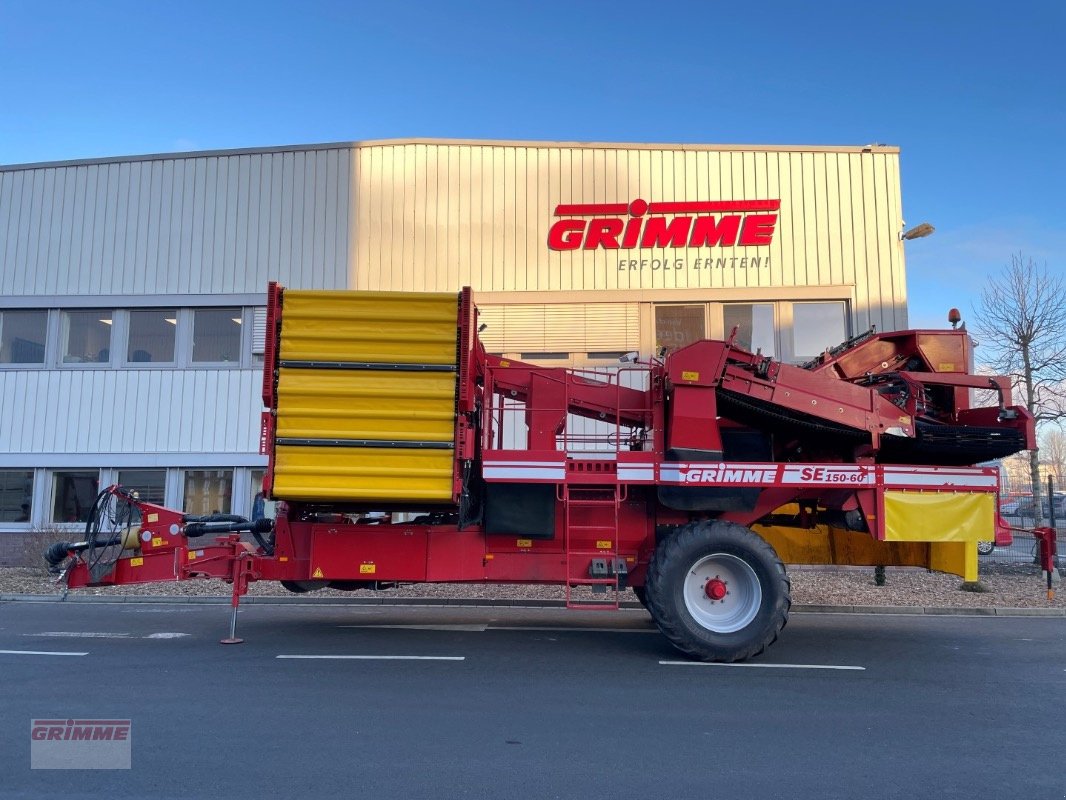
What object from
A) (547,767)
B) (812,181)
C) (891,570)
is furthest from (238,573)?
Answer: (812,181)

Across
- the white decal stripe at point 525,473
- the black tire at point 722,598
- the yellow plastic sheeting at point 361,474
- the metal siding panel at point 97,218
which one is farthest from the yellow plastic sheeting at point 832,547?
the metal siding panel at point 97,218

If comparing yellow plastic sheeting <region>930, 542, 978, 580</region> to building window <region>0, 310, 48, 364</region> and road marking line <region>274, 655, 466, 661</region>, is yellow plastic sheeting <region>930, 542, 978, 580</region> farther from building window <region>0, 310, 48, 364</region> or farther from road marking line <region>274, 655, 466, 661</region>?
building window <region>0, 310, 48, 364</region>

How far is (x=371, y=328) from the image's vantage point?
25.3 feet

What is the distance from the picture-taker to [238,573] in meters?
8.21

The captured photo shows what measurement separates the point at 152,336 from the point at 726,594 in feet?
43.5

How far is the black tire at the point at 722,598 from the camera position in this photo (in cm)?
744

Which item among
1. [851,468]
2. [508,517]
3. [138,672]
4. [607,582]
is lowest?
[138,672]

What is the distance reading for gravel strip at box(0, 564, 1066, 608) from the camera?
11.4 m

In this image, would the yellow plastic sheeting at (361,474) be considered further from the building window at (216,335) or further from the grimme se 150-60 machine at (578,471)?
the building window at (216,335)

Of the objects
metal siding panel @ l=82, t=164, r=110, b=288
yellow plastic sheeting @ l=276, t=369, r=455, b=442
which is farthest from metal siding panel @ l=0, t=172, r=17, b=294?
yellow plastic sheeting @ l=276, t=369, r=455, b=442

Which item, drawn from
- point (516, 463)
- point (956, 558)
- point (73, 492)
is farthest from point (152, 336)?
point (956, 558)

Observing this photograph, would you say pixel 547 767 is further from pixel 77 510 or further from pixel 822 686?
pixel 77 510

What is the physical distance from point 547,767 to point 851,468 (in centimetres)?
465

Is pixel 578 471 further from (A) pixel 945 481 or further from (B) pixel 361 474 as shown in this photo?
(A) pixel 945 481
